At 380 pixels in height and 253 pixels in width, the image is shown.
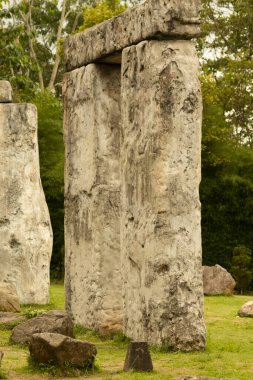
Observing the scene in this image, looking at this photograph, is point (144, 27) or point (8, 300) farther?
point (8, 300)

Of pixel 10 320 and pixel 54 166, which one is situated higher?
pixel 54 166

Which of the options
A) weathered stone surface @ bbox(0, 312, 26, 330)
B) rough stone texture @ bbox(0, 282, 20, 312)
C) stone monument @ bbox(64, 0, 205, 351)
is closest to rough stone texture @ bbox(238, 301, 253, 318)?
stone monument @ bbox(64, 0, 205, 351)

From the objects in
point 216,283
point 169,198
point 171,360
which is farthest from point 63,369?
point 216,283

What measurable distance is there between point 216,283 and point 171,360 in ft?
31.1

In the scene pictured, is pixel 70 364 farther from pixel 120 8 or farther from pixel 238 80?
pixel 120 8

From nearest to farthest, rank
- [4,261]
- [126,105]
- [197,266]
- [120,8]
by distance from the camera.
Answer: [197,266]
[126,105]
[4,261]
[120,8]

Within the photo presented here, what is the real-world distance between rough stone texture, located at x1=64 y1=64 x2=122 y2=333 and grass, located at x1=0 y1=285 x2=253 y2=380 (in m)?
0.38

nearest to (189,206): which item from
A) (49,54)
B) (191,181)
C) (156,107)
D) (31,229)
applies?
(191,181)

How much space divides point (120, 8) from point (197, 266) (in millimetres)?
18846

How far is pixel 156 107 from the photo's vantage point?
11039 millimetres

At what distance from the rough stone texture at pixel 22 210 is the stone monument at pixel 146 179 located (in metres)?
4.31

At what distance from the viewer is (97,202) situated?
41.9ft

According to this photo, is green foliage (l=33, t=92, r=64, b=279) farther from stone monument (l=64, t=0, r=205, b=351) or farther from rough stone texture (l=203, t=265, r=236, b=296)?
stone monument (l=64, t=0, r=205, b=351)

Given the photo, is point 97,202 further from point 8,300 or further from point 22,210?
point 22,210
